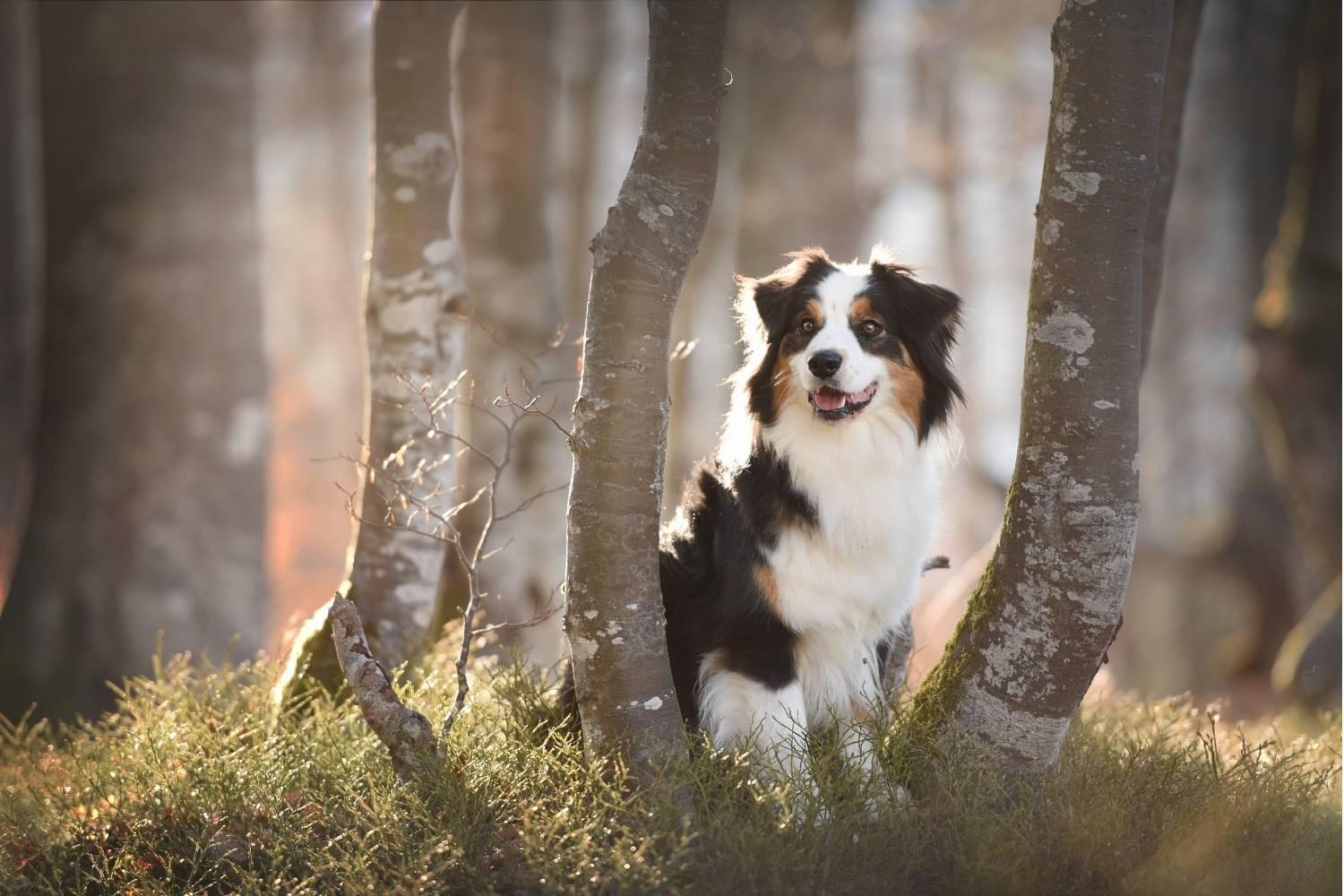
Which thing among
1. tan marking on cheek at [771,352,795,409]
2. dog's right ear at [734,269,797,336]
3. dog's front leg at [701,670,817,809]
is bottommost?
dog's front leg at [701,670,817,809]

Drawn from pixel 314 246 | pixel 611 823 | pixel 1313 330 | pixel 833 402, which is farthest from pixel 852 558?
pixel 314 246

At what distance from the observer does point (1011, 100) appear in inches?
562

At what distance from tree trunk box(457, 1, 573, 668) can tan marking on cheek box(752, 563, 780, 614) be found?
295cm

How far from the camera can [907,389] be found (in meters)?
3.77

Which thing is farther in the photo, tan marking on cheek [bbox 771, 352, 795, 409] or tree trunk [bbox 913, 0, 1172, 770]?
tan marking on cheek [bbox 771, 352, 795, 409]

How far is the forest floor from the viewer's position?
295 cm

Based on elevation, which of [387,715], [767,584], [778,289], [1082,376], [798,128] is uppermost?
[798,128]

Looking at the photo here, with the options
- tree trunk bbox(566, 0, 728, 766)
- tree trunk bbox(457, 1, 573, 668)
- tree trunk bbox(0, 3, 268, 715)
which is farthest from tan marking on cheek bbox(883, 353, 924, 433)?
tree trunk bbox(0, 3, 268, 715)

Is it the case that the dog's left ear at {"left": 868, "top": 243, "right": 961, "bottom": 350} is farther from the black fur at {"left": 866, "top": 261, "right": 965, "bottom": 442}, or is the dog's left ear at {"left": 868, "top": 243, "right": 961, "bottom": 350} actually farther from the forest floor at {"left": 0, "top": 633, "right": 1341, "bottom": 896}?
the forest floor at {"left": 0, "top": 633, "right": 1341, "bottom": 896}

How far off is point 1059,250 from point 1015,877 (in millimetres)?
1832

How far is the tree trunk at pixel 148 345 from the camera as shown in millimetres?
6105

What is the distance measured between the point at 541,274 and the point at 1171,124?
3607 millimetres

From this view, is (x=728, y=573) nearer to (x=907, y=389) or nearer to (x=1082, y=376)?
(x=907, y=389)

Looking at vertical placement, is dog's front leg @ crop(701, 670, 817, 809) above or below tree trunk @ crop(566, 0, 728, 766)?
below
